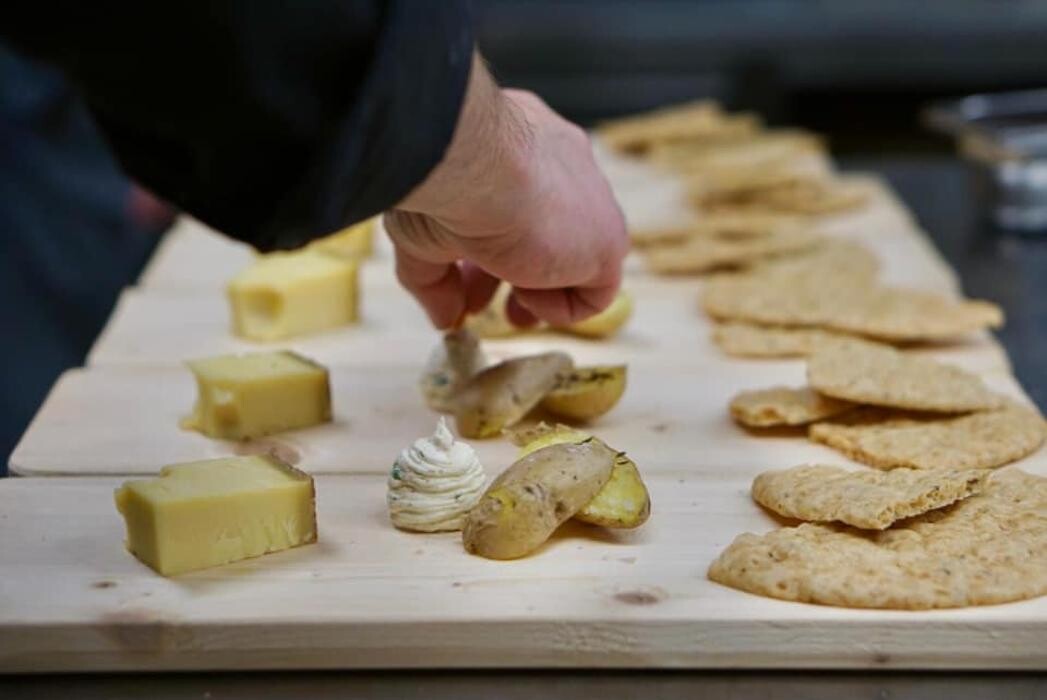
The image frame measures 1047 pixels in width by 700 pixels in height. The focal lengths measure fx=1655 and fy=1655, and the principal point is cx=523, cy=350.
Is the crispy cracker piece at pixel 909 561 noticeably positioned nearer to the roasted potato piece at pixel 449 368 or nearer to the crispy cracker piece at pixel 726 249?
the roasted potato piece at pixel 449 368

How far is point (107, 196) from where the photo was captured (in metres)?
3.10

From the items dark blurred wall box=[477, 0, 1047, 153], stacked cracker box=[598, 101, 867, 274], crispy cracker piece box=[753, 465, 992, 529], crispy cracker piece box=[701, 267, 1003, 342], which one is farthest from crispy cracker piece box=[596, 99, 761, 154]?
crispy cracker piece box=[753, 465, 992, 529]

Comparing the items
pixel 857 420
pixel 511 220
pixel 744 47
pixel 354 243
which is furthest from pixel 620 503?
pixel 744 47

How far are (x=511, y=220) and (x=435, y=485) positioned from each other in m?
0.24

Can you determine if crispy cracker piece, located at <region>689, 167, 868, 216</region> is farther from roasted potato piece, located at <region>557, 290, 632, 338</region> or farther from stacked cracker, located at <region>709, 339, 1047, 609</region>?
stacked cracker, located at <region>709, 339, 1047, 609</region>

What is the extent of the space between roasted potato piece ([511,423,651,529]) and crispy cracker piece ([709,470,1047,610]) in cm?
9

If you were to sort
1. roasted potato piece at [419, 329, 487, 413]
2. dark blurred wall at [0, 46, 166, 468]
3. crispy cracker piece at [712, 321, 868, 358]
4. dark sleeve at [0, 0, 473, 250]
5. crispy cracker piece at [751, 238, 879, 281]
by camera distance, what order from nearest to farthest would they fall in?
dark sleeve at [0, 0, 473, 250] < roasted potato piece at [419, 329, 487, 413] < crispy cracker piece at [712, 321, 868, 358] < crispy cracker piece at [751, 238, 879, 281] < dark blurred wall at [0, 46, 166, 468]

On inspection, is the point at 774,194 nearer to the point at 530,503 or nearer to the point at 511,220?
the point at 511,220

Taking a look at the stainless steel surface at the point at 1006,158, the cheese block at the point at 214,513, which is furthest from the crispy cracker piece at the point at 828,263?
the cheese block at the point at 214,513

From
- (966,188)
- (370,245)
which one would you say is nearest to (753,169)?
(966,188)

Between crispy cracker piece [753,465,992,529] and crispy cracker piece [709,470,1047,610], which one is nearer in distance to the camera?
crispy cracker piece [709,470,1047,610]

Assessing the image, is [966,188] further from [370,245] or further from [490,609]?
[490,609]

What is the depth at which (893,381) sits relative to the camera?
1711mm

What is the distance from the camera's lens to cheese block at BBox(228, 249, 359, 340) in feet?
6.69
